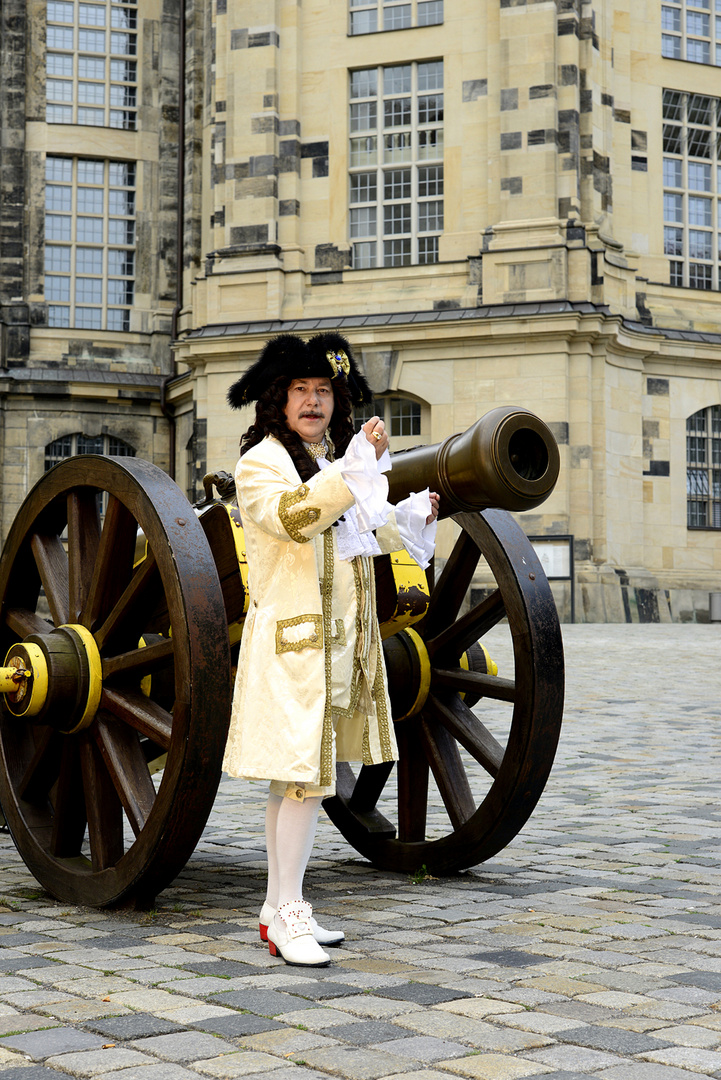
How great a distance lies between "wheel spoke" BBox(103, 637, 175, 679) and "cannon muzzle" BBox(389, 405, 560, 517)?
0.89 m

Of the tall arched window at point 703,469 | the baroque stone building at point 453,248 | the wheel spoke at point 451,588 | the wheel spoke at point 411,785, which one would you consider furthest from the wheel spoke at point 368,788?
the tall arched window at point 703,469

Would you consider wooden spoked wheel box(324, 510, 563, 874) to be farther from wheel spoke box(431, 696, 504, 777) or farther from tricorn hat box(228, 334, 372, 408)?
tricorn hat box(228, 334, 372, 408)

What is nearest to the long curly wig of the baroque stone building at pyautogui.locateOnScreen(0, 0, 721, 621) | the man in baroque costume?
the man in baroque costume

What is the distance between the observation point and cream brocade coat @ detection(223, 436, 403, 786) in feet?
11.3

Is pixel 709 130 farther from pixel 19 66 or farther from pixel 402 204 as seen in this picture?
pixel 19 66

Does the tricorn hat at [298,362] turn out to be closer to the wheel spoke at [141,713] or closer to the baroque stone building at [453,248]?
the wheel spoke at [141,713]

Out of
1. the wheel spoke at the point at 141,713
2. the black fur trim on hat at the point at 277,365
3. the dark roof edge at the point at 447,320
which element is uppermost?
the dark roof edge at the point at 447,320

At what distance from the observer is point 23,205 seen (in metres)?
25.7

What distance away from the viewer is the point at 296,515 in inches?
134

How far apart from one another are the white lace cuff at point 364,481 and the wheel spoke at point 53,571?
1331mm

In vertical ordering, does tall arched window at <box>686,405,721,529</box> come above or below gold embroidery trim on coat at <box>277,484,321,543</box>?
above

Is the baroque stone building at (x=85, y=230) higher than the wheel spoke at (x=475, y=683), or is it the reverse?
the baroque stone building at (x=85, y=230)

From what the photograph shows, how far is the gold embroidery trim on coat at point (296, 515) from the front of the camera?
134 inches

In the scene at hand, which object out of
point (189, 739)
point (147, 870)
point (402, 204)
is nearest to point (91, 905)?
point (147, 870)
